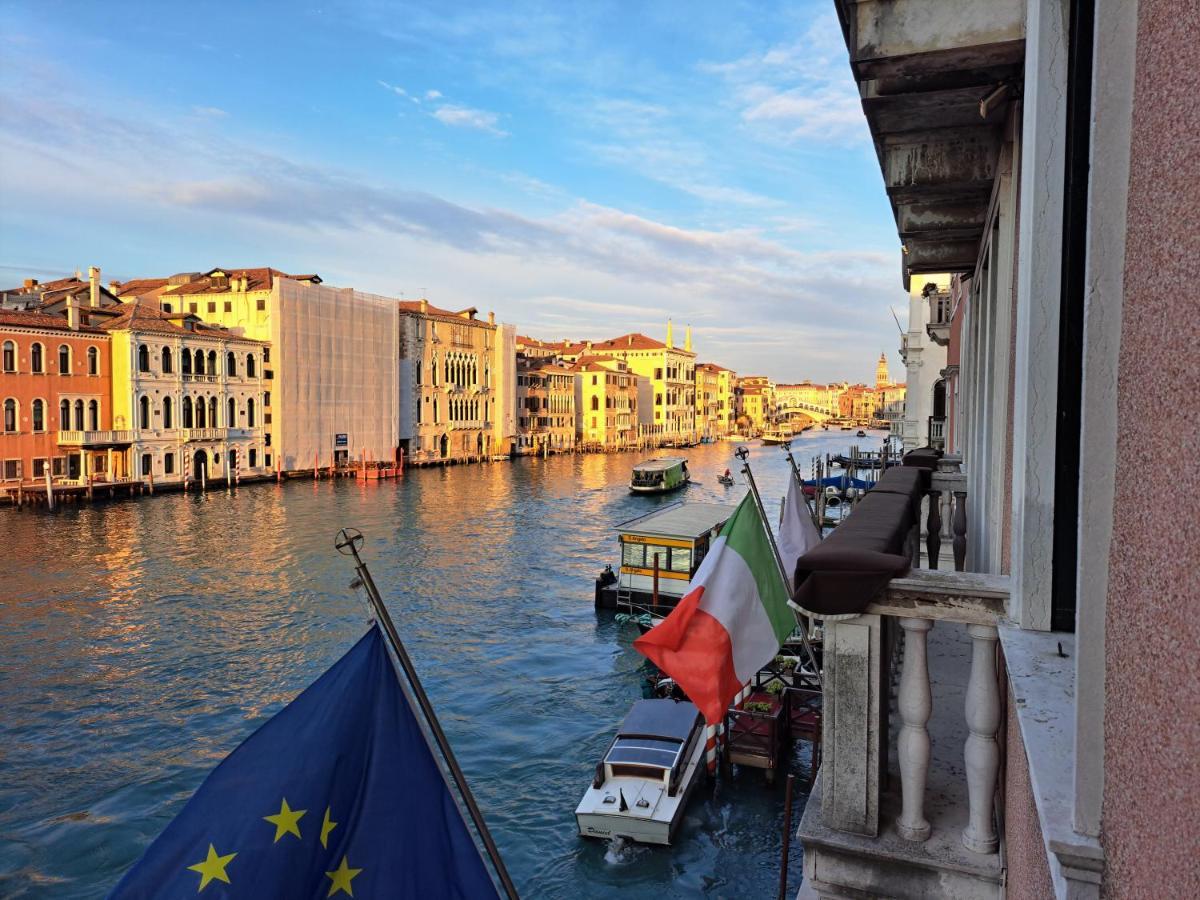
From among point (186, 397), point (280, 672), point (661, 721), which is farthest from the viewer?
point (186, 397)

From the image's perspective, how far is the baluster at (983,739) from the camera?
2.26 m

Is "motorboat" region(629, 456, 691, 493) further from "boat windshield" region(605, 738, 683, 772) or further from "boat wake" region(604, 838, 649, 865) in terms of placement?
"boat wake" region(604, 838, 649, 865)

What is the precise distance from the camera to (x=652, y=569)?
740 inches

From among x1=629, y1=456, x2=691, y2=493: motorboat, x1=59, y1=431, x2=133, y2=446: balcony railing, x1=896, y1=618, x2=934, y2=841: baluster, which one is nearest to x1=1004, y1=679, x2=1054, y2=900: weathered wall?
x1=896, y1=618, x2=934, y2=841: baluster

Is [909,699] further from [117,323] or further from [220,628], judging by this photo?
[117,323]

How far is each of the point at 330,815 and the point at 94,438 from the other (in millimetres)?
36365

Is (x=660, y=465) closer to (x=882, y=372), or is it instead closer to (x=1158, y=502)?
(x=1158, y=502)

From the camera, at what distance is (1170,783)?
875 mm

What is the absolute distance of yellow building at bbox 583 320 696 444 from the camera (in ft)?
266

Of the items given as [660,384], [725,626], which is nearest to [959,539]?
[725,626]

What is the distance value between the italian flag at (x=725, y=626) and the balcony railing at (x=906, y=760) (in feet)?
5.55

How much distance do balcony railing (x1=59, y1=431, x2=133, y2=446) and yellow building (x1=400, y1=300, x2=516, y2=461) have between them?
60.6ft

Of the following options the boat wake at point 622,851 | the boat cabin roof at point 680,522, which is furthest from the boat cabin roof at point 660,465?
the boat wake at point 622,851

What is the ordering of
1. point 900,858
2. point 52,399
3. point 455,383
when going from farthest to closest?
point 455,383 → point 52,399 → point 900,858
